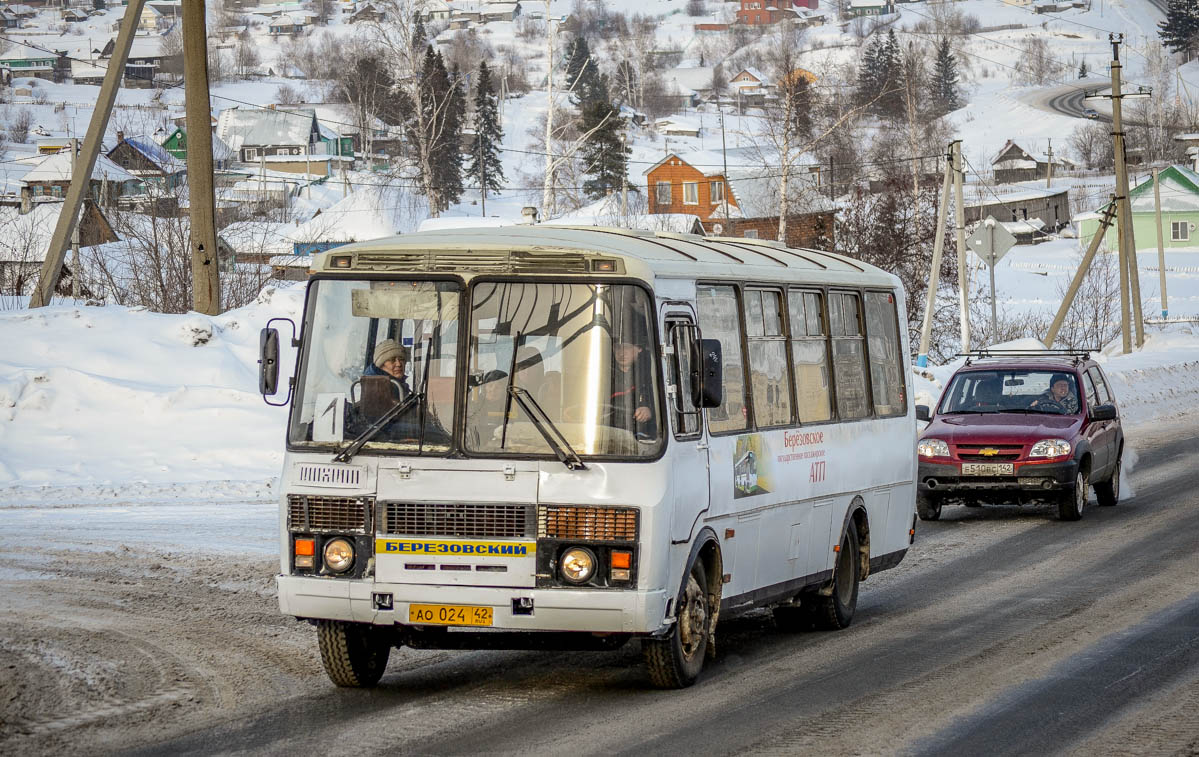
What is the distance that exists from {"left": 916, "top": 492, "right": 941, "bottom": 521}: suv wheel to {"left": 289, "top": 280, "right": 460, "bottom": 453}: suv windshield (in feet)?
33.8

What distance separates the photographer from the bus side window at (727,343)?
943 centimetres

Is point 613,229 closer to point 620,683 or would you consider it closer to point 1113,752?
point 620,683

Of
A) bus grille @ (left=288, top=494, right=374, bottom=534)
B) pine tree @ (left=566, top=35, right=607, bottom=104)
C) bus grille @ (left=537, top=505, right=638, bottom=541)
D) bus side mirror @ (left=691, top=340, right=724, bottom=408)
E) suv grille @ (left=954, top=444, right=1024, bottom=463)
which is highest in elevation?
pine tree @ (left=566, top=35, right=607, bottom=104)

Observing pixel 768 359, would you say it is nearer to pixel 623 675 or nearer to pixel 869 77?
pixel 623 675

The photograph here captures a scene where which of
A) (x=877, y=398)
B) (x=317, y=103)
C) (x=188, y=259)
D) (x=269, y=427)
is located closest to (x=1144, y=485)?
(x=877, y=398)

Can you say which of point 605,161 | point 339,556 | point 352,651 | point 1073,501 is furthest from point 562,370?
point 605,161

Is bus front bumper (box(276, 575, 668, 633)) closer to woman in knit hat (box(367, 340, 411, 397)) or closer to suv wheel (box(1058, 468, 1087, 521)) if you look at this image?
woman in knit hat (box(367, 340, 411, 397))

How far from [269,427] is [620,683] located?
12.7 metres

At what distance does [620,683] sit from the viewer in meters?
9.12

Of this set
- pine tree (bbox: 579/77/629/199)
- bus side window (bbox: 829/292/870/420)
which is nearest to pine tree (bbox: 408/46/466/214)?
pine tree (bbox: 579/77/629/199)

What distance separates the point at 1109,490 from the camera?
18859 mm

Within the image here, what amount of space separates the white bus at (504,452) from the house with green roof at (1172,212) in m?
109

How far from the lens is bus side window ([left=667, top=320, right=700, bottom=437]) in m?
8.63

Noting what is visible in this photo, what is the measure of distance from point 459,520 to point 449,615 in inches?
18.8
